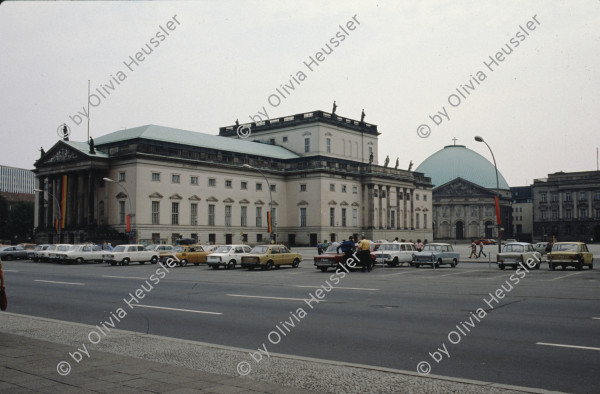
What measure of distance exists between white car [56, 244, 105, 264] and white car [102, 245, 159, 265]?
181 inches

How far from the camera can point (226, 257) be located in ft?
120

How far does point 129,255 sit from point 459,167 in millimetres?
128514

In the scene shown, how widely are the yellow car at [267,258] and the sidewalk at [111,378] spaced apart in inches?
986

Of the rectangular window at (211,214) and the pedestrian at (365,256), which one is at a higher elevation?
the rectangular window at (211,214)

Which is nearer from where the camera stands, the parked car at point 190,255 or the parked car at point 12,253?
the parked car at point 190,255

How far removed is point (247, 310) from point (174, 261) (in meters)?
26.7

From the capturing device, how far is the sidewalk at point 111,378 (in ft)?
22.5

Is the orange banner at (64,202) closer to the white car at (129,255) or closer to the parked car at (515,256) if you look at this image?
the white car at (129,255)

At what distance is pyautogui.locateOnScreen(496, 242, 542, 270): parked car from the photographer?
3303cm

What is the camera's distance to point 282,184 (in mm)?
90812

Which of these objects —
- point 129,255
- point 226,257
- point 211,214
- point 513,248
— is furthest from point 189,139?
point 513,248

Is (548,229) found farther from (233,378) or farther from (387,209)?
(233,378)

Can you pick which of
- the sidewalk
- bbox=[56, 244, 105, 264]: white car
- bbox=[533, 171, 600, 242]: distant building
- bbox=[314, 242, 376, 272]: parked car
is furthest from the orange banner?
bbox=[533, 171, 600, 242]: distant building

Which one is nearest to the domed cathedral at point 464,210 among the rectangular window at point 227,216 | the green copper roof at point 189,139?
the green copper roof at point 189,139
